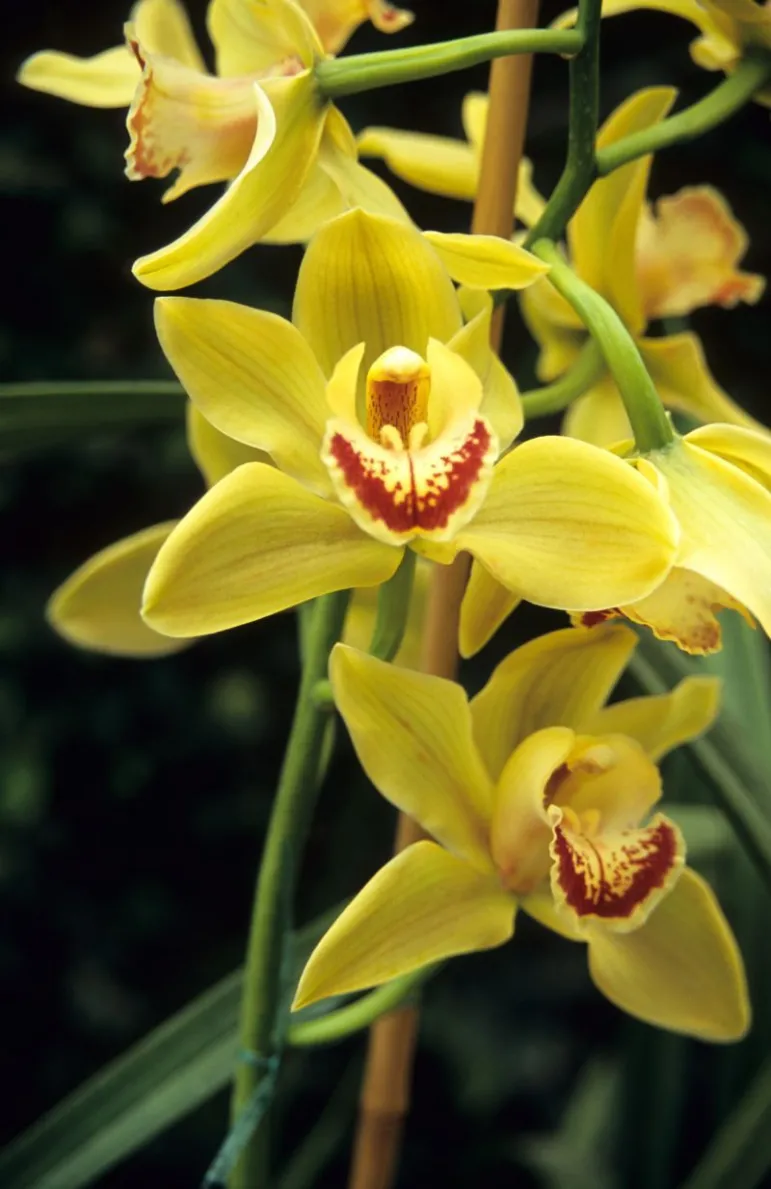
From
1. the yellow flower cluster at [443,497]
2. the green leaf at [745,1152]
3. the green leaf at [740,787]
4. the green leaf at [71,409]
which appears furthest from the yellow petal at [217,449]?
the green leaf at [745,1152]

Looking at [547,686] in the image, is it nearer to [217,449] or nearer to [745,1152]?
[217,449]

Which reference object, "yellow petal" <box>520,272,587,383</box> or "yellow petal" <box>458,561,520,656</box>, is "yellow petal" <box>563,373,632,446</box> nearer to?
"yellow petal" <box>520,272,587,383</box>

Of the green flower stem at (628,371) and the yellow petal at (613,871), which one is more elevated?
the green flower stem at (628,371)

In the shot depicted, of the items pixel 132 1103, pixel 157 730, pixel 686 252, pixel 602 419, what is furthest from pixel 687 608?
pixel 157 730

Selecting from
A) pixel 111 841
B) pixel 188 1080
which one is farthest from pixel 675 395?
pixel 111 841

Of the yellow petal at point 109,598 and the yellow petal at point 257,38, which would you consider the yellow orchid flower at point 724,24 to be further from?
the yellow petal at point 109,598
